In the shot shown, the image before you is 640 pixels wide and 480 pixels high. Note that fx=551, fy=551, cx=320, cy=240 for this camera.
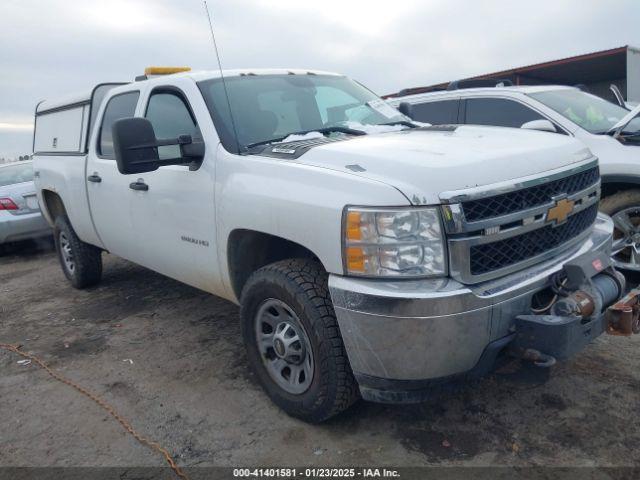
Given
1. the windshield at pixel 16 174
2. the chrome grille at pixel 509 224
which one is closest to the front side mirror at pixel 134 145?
the chrome grille at pixel 509 224

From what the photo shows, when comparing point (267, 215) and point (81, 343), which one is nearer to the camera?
point (267, 215)

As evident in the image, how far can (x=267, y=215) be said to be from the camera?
289 cm

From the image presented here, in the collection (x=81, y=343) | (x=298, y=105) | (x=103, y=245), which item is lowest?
(x=81, y=343)

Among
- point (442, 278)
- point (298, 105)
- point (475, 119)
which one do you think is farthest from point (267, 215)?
point (475, 119)

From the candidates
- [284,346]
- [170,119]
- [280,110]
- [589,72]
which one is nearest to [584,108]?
[280,110]

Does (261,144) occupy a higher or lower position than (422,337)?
higher

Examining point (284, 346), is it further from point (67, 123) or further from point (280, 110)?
point (67, 123)

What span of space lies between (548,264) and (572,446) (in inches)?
35.2

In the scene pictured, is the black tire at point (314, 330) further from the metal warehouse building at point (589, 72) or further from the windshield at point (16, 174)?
the metal warehouse building at point (589, 72)

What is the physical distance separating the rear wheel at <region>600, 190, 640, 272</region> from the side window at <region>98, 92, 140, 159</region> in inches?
164

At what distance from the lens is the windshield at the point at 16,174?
8.76m

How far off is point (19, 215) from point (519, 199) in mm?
7914

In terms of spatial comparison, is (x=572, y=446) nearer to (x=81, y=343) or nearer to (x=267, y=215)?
(x=267, y=215)

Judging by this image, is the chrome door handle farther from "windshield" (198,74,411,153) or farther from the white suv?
the white suv
